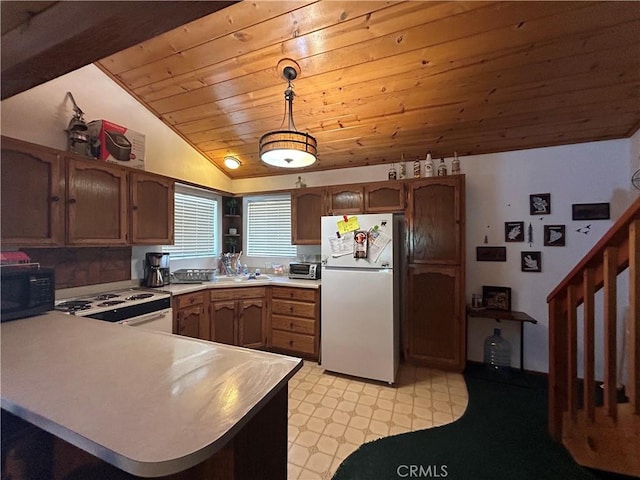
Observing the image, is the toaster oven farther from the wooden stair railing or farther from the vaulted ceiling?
the wooden stair railing

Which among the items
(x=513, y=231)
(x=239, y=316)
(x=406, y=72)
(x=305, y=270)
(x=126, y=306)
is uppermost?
(x=406, y=72)

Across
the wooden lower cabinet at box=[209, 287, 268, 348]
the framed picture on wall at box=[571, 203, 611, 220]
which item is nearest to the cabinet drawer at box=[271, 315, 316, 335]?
the wooden lower cabinet at box=[209, 287, 268, 348]

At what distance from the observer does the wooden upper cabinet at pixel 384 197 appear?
2.77 m

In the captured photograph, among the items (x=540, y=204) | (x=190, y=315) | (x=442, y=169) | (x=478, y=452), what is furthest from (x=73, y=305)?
(x=540, y=204)

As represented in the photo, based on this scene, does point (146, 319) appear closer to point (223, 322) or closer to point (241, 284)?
point (223, 322)

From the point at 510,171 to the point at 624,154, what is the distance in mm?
860

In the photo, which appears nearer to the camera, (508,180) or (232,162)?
(508,180)

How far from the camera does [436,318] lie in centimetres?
263

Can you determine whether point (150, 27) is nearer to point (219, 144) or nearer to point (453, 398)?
point (219, 144)

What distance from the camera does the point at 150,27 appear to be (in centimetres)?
98

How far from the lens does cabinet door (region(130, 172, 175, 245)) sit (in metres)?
2.41

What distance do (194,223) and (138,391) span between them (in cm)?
299

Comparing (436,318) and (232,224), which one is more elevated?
(232,224)

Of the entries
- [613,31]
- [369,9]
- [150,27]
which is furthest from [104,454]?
[613,31]
